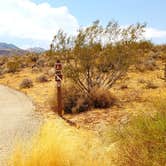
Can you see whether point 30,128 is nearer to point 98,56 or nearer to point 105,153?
point 105,153

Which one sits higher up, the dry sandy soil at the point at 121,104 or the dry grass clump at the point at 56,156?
the dry grass clump at the point at 56,156

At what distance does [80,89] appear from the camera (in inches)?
698

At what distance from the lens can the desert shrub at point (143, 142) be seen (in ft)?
17.8

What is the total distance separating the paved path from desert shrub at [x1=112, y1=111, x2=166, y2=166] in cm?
272

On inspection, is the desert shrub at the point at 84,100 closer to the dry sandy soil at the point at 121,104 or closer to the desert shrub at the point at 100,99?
the desert shrub at the point at 100,99

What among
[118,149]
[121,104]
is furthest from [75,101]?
[118,149]

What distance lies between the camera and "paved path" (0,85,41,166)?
33.7 feet

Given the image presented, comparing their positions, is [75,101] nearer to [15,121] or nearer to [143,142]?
[15,121]

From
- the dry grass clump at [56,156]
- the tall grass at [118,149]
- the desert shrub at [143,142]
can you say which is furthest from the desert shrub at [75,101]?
the desert shrub at [143,142]

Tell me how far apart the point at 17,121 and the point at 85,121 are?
7.26 feet

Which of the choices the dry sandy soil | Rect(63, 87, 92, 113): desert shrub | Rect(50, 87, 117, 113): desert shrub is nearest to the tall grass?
the dry sandy soil

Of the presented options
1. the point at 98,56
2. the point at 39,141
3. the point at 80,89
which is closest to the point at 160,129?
the point at 39,141

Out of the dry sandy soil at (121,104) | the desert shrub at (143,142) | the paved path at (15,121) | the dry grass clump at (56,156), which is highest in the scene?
the desert shrub at (143,142)

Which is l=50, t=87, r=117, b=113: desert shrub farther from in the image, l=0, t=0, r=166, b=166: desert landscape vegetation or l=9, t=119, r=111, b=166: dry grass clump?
l=9, t=119, r=111, b=166: dry grass clump
